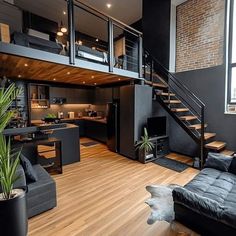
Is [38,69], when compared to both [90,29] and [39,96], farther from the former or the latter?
[90,29]

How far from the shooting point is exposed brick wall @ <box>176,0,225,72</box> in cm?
447

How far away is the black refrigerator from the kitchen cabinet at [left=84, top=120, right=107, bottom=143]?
0.81 meters

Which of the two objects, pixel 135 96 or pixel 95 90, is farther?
pixel 95 90

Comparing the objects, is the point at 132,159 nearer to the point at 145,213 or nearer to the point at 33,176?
the point at 145,213

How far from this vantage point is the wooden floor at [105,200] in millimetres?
2127

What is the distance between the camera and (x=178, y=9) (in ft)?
17.9

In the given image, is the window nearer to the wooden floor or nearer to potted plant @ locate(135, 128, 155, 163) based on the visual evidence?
the wooden floor

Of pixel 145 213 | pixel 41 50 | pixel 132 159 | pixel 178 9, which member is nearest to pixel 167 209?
pixel 145 213

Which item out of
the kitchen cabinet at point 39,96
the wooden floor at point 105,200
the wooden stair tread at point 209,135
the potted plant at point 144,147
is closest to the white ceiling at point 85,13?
the kitchen cabinet at point 39,96

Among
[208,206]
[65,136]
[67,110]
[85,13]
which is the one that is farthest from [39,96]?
[208,206]

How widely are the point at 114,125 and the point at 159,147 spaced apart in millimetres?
1537

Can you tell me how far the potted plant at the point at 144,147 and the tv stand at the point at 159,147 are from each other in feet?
0.11

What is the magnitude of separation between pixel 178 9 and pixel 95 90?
4.28 metres

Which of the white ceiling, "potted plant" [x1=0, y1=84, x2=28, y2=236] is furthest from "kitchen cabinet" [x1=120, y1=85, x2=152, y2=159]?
the white ceiling
